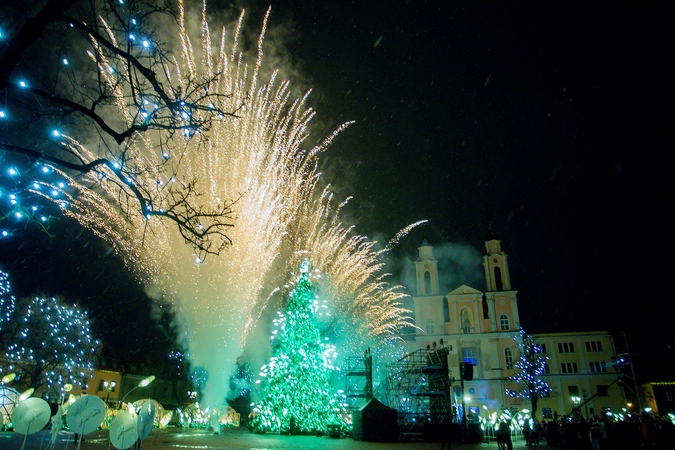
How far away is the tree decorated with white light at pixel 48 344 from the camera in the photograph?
2762 centimetres

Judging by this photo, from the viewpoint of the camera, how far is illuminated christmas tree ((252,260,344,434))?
71.9 ft

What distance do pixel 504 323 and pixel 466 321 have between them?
4216mm

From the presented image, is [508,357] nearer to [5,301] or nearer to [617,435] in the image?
[617,435]

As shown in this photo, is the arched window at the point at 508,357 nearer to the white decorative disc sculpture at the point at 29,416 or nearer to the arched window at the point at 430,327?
the arched window at the point at 430,327

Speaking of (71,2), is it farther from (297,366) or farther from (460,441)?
(460,441)

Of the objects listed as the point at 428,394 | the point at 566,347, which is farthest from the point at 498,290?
the point at 428,394

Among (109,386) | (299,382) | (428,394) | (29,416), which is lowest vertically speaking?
(29,416)

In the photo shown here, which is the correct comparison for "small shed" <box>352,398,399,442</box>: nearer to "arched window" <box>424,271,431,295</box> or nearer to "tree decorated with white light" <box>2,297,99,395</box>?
"tree decorated with white light" <box>2,297,99,395</box>

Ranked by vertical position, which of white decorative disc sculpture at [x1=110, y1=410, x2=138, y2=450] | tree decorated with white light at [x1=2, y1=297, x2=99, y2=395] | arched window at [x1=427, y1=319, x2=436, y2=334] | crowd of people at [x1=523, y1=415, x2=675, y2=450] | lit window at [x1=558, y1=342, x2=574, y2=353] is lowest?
crowd of people at [x1=523, y1=415, x2=675, y2=450]

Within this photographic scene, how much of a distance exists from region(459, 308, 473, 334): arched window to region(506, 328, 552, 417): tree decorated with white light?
4.97 metres

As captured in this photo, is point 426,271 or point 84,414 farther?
point 426,271

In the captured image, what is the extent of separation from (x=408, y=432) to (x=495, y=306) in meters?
32.1

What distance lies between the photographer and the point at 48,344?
28328mm

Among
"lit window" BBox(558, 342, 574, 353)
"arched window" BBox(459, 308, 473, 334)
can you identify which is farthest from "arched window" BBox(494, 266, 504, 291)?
"lit window" BBox(558, 342, 574, 353)
